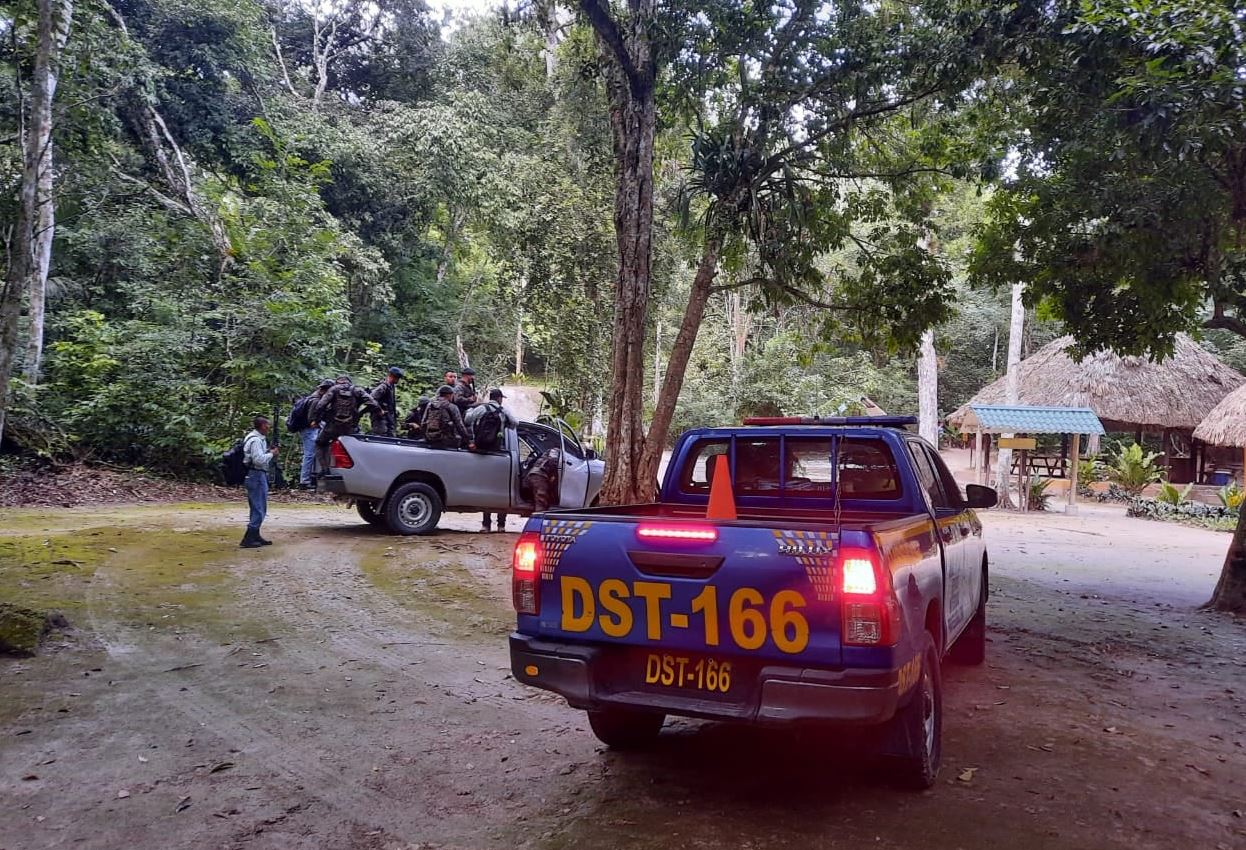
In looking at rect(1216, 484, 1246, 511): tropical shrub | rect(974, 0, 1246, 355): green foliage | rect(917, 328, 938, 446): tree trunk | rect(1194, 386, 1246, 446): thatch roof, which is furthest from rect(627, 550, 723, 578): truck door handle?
rect(917, 328, 938, 446): tree trunk

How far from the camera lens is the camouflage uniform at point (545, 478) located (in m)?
11.4

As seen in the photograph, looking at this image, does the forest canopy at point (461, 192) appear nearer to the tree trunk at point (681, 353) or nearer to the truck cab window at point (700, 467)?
the tree trunk at point (681, 353)

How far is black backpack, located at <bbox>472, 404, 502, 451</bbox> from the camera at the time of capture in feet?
37.2

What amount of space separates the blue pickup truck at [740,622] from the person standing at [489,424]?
22.9 ft

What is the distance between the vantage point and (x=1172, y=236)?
26.8ft

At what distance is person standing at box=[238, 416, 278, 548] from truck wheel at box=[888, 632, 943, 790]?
25.5ft

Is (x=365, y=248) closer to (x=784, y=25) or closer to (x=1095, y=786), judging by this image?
(x=784, y=25)

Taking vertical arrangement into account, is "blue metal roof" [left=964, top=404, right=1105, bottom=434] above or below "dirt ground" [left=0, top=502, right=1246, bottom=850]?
above

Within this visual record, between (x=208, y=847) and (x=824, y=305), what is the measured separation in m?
9.90

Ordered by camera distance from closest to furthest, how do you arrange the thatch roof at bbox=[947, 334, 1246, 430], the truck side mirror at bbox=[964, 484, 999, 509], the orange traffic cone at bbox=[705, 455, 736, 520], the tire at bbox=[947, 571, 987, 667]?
the orange traffic cone at bbox=[705, 455, 736, 520] < the truck side mirror at bbox=[964, 484, 999, 509] < the tire at bbox=[947, 571, 987, 667] < the thatch roof at bbox=[947, 334, 1246, 430]

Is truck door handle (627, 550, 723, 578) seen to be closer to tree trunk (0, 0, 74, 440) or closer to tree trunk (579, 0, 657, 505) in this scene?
tree trunk (0, 0, 74, 440)

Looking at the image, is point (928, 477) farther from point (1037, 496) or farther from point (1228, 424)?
point (1228, 424)

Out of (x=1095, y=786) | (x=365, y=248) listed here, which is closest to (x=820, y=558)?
(x=1095, y=786)

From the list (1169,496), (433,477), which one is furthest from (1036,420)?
(433,477)
